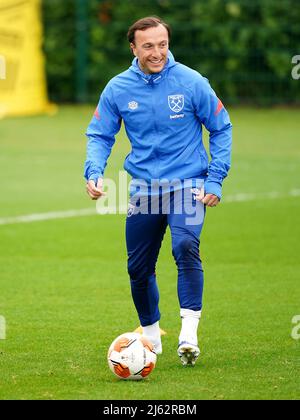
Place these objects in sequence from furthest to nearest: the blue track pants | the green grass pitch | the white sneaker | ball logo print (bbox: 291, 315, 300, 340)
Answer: ball logo print (bbox: 291, 315, 300, 340) < the blue track pants < the white sneaker < the green grass pitch

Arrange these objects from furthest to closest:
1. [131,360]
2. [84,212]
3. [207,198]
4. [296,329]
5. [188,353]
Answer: [84,212] → [296,329] → [207,198] → [188,353] → [131,360]

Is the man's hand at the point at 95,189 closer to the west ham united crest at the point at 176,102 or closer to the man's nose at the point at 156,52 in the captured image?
the west ham united crest at the point at 176,102

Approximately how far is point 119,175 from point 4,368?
32.7 ft

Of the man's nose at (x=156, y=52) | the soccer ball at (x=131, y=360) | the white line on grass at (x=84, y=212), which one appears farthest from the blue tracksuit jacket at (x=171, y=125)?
the white line on grass at (x=84, y=212)

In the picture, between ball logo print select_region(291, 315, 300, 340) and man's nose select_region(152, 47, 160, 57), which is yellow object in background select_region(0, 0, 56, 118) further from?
man's nose select_region(152, 47, 160, 57)

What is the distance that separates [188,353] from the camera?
7574 millimetres

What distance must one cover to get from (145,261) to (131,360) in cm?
89

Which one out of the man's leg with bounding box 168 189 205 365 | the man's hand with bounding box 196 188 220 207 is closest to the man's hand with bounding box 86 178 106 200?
the man's leg with bounding box 168 189 205 365

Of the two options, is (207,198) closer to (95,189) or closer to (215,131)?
(215,131)

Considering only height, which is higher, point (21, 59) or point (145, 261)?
point (21, 59)

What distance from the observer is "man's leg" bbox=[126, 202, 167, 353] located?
25.8 feet

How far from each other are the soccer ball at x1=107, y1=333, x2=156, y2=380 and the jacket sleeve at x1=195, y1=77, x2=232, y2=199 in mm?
1172

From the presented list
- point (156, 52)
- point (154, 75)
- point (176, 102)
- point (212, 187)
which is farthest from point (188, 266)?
point (156, 52)
